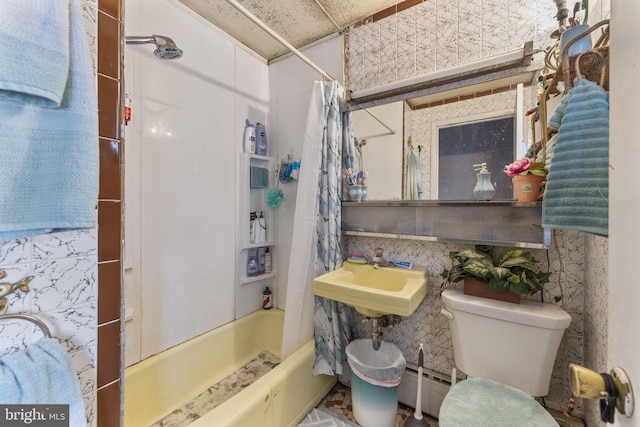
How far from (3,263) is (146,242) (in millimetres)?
852

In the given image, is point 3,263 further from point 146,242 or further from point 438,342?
point 438,342

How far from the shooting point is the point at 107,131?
2.28 ft

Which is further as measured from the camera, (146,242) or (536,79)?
(146,242)

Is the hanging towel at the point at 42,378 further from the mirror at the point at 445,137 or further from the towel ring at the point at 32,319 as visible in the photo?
the mirror at the point at 445,137

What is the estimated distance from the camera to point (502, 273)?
3.42ft

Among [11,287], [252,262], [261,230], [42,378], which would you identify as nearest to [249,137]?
[261,230]

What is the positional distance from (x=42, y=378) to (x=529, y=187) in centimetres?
166

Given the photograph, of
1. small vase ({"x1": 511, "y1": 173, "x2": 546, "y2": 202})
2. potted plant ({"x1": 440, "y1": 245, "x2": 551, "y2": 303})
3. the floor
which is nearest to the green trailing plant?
potted plant ({"x1": 440, "y1": 245, "x2": 551, "y2": 303})

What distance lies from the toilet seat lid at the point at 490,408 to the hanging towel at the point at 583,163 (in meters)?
0.71

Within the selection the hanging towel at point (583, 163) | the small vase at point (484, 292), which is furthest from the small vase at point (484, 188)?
the hanging towel at point (583, 163)

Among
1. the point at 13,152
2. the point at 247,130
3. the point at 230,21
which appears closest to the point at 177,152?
the point at 247,130

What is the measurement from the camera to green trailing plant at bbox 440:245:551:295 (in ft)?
3.35

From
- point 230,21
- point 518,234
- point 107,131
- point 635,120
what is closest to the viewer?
point 635,120

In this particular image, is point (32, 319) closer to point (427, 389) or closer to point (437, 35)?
point (427, 389)
